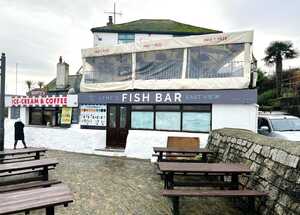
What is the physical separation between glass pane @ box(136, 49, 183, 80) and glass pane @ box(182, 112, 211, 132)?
172 centimetres

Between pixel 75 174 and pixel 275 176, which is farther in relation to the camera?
pixel 75 174

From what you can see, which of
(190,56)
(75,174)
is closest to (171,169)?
(75,174)

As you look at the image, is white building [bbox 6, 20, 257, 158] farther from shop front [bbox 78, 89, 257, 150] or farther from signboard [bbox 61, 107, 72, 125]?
signboard [bbox 61, 107, 72, 125]

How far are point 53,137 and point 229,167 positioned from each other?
10.9m

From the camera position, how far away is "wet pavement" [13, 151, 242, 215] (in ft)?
16.8

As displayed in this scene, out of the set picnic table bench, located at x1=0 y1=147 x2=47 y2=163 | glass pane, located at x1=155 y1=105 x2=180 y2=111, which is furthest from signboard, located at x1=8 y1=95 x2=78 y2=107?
picnic table bench, located at x1=0 y1=147 x2=47 y2=163

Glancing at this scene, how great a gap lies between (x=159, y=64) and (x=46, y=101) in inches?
257

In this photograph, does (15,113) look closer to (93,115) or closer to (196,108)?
(93,115)

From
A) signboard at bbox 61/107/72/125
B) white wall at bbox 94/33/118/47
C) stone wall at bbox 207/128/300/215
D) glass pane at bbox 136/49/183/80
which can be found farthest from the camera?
white wall at bbox 94/33/118/47

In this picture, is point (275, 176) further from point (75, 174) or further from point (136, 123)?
point (136, 123)

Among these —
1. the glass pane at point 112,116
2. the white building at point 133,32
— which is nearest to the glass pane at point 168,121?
the glass pane at point 112,116

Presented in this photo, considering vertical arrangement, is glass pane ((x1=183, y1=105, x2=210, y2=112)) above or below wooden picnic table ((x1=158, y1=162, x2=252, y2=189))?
above

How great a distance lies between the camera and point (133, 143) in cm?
1160

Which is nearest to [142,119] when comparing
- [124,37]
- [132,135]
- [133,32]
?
[132,135]
